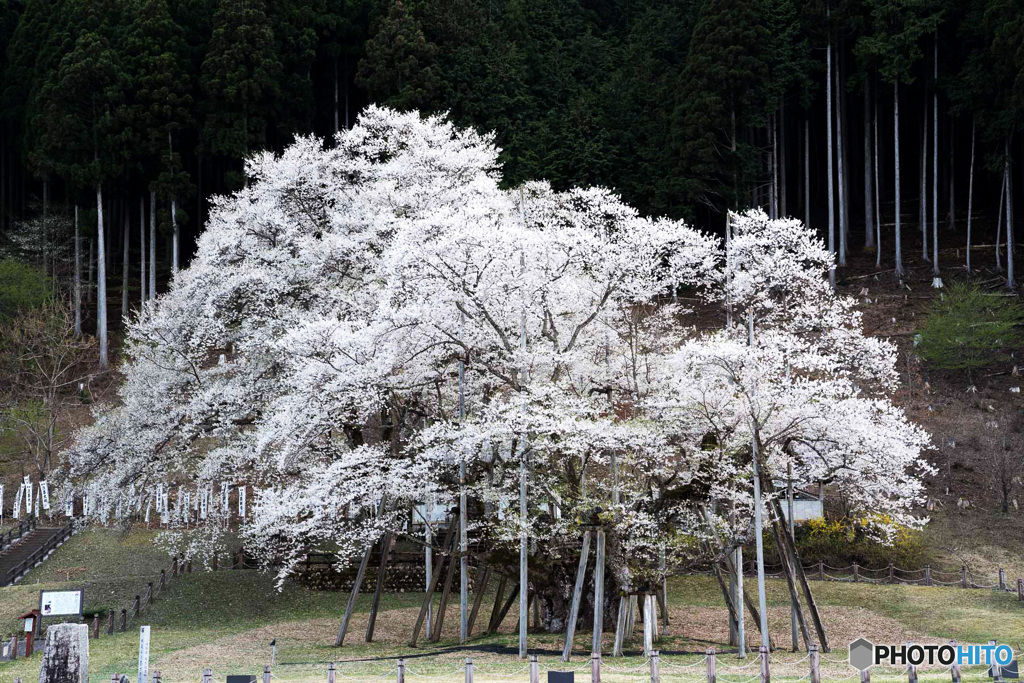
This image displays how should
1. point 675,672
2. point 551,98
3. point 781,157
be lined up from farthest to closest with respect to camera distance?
point 551,98
point 781,157
point 675,672

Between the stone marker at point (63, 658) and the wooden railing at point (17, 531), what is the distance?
1828 centimetres

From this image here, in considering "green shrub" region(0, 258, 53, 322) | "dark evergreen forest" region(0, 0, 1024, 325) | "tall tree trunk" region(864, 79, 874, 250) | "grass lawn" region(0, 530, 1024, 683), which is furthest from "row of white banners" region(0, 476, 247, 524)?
"tall tree trunk" region(864, 79, 874, 250)

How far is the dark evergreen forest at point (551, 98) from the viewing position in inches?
1604

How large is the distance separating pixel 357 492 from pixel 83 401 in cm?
2570

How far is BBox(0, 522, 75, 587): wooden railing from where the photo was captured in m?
26.4

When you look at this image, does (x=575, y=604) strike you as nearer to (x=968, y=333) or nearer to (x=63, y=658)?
(x=63, y=658)

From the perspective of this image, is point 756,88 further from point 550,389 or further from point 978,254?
point 550,389

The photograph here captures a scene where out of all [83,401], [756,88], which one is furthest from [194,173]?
[756,88]

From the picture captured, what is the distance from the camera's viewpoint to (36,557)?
92.6 ft

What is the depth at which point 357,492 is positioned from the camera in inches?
750

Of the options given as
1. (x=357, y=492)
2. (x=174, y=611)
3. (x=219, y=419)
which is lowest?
(x=174, y=611)

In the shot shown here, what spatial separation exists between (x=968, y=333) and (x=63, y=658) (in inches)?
1178

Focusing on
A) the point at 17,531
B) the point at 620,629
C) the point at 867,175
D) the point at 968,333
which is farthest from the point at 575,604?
the point at 867,175

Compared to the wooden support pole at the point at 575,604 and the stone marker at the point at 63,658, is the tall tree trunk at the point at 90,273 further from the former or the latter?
the stone marker at the point at 63,658
